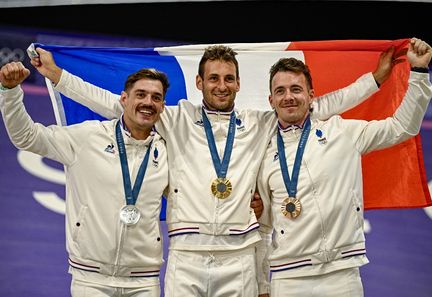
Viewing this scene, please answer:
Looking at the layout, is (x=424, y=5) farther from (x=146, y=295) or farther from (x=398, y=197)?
(x=146, y=295)

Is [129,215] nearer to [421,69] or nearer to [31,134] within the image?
[31,134]

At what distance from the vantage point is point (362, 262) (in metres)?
3.91

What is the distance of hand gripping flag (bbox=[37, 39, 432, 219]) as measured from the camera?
4590 millimetres

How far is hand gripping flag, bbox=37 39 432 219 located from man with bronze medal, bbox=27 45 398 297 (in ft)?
1.49

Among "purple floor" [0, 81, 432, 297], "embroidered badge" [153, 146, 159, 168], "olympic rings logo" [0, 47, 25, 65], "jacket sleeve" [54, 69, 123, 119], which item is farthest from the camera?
"olympic rings logo" [0, 47, 25, 65]

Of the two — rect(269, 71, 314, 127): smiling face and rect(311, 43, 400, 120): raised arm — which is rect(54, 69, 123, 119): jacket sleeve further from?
rect(311, 43, 400, 120): raised arm

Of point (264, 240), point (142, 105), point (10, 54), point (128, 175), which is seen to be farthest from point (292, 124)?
point (10, 54)

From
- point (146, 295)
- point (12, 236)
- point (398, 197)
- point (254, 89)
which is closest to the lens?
point (146, 295)

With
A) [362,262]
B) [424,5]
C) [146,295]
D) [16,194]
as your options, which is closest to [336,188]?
[362,262]

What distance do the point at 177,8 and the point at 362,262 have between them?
2854 mm

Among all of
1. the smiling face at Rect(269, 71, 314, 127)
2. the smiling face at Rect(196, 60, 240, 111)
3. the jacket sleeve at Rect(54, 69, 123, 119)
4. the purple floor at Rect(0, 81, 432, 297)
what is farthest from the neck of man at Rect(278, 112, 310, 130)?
the purple floor at Rect(0, 81, 432, 297)

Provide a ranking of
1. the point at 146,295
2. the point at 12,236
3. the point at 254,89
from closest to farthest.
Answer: the point at 146,295 → the point at 254,89 → the point at 12,236

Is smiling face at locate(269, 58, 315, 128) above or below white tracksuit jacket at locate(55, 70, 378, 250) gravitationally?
above

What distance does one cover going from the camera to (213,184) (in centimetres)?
388
